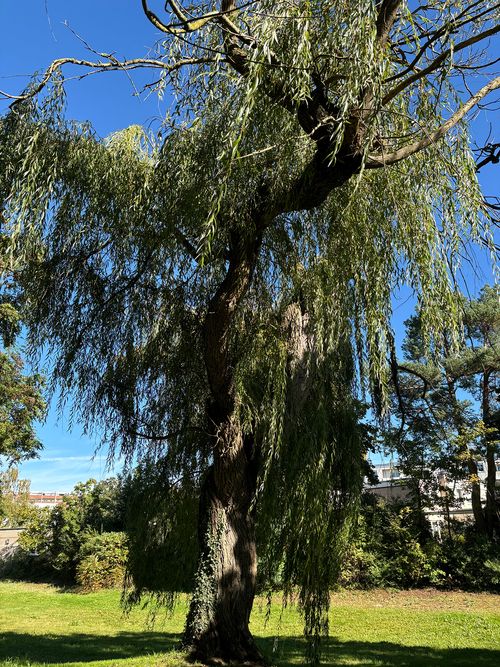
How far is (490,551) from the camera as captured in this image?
13016 millimetres

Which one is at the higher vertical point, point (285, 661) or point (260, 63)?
point (260, 63)

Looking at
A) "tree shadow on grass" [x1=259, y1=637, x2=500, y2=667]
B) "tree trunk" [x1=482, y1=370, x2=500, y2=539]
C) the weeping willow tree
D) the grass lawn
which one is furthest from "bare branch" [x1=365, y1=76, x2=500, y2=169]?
"tree trunk" [x1=482, y1=370, x2=500, y2=539]

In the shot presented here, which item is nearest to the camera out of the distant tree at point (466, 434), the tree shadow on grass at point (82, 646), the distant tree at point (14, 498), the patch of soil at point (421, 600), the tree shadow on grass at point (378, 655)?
the tree shadow on grass at point (82, 646)

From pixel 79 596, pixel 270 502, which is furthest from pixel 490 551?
pixel 270 502

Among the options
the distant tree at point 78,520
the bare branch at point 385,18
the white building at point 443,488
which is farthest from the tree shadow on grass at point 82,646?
the white building at point 443,488

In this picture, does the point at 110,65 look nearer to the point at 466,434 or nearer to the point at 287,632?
the point at 287,632

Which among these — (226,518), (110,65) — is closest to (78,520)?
(226,518)

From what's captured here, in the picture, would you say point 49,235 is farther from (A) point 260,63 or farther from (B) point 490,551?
(B) point 490,551

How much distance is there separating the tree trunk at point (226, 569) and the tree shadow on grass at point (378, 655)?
1902mm

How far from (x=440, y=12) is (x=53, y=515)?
1539cm

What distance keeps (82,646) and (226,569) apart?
424 centimetres

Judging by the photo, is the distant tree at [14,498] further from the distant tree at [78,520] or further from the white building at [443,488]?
the white building at [443,488]

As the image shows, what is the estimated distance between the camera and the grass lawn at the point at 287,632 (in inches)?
264

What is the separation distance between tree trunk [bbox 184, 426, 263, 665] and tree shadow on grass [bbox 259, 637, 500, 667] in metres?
1.90
